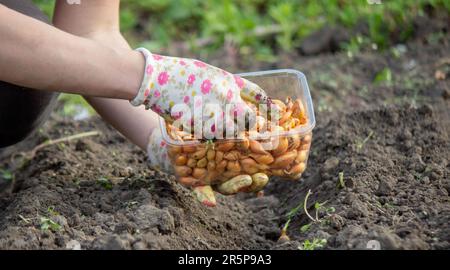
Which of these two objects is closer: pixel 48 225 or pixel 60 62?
pixel 60 62

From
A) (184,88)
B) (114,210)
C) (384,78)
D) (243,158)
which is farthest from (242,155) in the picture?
(384,78)

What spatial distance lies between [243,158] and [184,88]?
228mm

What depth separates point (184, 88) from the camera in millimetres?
1742

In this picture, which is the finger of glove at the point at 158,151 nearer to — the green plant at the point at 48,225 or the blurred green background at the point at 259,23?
the green plant at the point at 48,225

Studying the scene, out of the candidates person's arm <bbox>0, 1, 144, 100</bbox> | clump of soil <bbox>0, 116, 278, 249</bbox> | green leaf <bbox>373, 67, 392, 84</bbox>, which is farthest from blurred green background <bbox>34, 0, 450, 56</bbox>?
person's arm <bbox>0, 1, 144, 100</bbox>

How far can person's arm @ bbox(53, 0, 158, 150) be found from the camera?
2129 mm

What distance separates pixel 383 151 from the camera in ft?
7.34

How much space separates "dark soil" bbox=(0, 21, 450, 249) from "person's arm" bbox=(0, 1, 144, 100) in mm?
328

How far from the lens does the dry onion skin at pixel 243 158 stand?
5.93 ft

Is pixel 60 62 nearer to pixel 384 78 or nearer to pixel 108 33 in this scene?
pixel 108 33

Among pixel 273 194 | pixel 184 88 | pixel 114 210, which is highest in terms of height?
pixel 184 88

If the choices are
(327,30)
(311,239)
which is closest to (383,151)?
(311,239)

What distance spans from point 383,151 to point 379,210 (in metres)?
0.40
